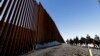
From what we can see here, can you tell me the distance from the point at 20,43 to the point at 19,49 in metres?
0.40

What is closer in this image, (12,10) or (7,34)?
(7,34)

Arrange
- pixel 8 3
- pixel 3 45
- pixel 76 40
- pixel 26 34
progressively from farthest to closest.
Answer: pixel 76 40 → pixel 26 34 → pixel 8 3 → pixel 3 45

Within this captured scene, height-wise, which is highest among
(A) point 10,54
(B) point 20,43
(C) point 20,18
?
(C) point 20,18

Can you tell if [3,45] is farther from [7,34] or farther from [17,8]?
[17,8]

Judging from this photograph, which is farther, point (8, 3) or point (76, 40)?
point (76, 40)

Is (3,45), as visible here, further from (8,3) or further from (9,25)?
(8,3)

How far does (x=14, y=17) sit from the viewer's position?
879cm

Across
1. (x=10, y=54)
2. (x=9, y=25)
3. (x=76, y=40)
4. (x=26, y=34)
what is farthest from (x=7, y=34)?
(x=76, y=40)

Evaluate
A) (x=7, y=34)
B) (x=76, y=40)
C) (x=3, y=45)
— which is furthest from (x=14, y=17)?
(x=76, y=40)

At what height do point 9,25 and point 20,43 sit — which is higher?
point 9,25

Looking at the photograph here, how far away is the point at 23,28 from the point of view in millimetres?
10383

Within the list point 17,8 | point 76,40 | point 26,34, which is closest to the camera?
point 17,8

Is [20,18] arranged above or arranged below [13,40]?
above

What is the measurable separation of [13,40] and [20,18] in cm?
156
